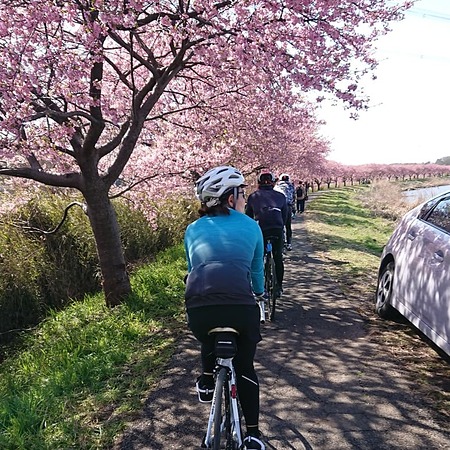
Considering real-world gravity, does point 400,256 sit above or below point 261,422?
above

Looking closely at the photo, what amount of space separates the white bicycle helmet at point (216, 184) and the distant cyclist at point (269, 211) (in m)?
3.25

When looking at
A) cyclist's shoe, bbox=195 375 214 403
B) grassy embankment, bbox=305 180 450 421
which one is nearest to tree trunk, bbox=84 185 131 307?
grassy embankment, bbox=305 180 450 421

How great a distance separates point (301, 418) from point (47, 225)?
340 inches

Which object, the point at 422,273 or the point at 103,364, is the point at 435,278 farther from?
the point at 103,364

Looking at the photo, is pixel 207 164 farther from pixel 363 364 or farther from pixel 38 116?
pixel 363 364

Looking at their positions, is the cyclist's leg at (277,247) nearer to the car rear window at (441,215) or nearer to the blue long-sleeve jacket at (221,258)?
the car rear window at (441,215)

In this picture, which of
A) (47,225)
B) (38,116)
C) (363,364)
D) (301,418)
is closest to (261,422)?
(301,418)

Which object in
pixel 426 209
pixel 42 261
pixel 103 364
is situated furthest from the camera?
pixel 42 261

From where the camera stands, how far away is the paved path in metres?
3.15

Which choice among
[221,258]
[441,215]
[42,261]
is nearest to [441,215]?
[441,215]

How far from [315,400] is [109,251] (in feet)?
15.0

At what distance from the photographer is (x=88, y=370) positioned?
14.8 feet

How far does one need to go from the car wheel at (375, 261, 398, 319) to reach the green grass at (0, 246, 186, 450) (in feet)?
9.31

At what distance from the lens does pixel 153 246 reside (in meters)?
12.9
